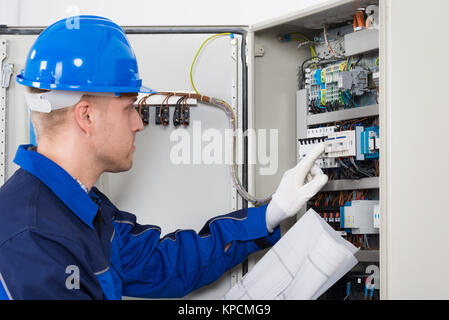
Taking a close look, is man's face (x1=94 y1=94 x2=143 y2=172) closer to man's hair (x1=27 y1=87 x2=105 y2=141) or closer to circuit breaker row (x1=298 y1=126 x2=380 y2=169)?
man's hair (x1=27 y1=87 x2=105 y2=141)

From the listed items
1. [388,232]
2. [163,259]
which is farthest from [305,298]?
[163,259]

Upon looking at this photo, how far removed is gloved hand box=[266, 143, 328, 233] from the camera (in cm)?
174

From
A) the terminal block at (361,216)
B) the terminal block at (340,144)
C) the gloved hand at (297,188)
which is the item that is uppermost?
the terminal block at (340,144)

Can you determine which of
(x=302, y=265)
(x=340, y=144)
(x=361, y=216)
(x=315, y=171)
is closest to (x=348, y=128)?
(x=340, y=144)

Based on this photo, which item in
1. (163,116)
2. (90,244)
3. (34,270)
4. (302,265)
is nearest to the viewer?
(34,270)

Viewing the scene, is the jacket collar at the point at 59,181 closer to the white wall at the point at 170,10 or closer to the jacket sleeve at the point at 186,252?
the jacket sleeve at the point at 186,252

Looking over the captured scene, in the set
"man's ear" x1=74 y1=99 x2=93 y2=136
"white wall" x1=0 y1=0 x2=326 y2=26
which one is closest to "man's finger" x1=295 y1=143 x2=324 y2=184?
"man's ear" x1=74 y1=99 x2=93 y2=136

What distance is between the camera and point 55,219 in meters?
1.28

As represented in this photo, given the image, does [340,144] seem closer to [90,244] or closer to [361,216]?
[361,216]

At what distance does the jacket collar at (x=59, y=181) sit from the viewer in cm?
135

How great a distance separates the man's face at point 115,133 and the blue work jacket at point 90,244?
0.46 feet

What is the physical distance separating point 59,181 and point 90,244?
18 centimetres

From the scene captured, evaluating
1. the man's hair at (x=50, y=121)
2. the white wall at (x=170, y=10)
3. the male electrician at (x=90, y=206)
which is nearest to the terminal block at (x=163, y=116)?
the male electrician at (x=90, y=206)

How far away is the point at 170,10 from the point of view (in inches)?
114
